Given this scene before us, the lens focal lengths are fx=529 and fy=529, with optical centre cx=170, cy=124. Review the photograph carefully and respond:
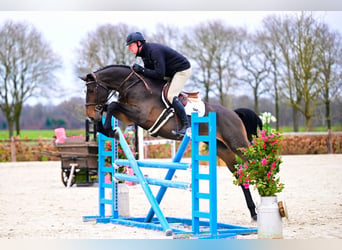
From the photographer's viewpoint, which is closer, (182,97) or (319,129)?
(182,97)

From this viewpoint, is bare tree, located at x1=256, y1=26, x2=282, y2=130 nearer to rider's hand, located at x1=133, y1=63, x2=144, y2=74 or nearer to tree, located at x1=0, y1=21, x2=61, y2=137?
tree, located at x1=0, y1=21, x2=61, y2=137

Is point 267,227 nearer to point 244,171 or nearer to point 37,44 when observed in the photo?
point 244,171

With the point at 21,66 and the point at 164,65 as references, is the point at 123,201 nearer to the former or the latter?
the point at 164,65

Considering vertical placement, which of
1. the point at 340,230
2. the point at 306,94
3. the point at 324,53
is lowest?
the point at 340,230

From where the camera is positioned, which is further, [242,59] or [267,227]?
[242,59]

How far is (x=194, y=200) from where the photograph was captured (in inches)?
188

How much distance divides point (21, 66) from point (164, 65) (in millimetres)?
16806

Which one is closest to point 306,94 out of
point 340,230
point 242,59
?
point 242,59

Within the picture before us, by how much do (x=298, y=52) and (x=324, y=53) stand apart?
183 centimetres

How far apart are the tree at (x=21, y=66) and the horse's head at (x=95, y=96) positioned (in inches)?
627

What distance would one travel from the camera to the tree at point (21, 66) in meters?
20.7

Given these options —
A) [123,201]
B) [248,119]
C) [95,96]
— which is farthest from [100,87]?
[248,119]

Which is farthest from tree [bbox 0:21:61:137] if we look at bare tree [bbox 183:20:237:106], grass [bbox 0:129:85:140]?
bare tree [bbox 183:20:237:106]

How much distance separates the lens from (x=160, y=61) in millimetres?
5520
